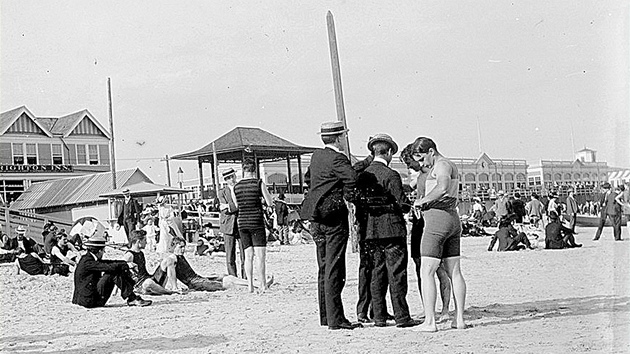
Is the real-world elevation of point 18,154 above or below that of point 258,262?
above

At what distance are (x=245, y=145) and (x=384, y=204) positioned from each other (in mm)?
18878

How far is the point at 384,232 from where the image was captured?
213 inches

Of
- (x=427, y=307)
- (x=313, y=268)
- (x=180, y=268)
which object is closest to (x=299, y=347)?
(x=427, y=307)

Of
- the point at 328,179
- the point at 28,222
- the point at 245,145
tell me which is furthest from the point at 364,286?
the point at 245,145

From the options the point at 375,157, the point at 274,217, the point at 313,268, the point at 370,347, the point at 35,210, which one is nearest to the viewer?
the point at 370,347

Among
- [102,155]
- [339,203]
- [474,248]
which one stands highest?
[102,155]

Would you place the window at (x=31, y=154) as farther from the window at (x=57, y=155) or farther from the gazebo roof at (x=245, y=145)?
the gazebo roof at (x=245, y=145)

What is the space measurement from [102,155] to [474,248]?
25811 mm

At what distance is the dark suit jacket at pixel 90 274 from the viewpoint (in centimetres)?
717

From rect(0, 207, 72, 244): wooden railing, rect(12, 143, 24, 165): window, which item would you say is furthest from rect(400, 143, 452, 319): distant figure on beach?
rect(12, 143, 24, 165): window

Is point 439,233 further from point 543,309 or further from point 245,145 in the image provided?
point 245,145

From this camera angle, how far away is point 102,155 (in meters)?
36.8

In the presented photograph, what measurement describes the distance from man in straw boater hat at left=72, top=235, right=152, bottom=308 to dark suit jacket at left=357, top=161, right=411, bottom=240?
9.50 feet

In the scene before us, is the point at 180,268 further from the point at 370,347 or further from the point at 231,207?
the point at 370,347
